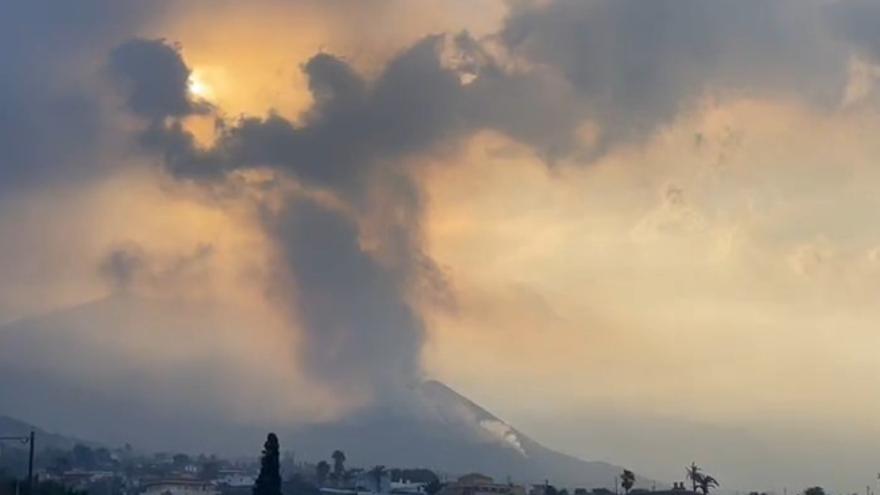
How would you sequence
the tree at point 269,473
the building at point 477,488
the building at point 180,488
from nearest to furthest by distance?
the tree at point 269,473, the building at point 477,488, the building at point 180,488

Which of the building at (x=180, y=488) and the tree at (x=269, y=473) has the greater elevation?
the building at (x=180, y=488)

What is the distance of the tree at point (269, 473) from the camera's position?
9244 cm

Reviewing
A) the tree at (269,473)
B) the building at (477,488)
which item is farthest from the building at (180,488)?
the tree at (269,473)

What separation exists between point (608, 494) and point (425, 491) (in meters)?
22.4

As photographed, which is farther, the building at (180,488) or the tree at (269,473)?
the building at (180,488)

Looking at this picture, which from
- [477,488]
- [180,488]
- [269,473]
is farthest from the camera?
[180,488]

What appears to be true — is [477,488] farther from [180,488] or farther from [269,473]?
[269,473]

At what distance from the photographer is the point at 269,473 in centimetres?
Answer: 9381

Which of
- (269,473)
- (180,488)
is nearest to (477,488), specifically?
(180,488)

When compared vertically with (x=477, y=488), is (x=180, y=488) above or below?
above

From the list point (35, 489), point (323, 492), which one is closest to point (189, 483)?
point (323, 492)

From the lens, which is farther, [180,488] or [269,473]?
[180,488]

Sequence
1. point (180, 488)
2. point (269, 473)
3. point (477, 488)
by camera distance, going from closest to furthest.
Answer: point (269, 473)
point (477, 488)
point (180, 488)

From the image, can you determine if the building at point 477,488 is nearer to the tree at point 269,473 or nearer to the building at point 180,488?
the building at point 180,488
